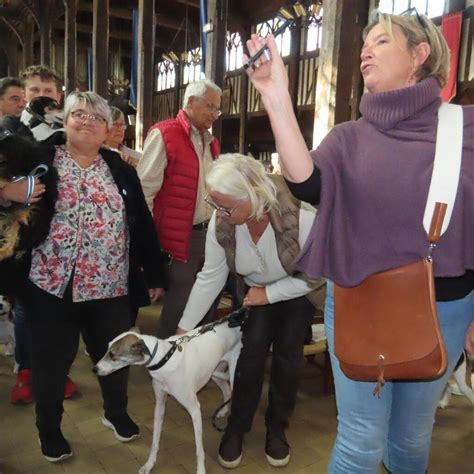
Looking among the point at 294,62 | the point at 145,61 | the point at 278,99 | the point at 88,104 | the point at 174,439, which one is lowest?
the point at 174,439

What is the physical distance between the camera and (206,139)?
3.67 meters

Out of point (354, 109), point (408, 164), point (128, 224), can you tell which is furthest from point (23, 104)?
point (354, 109)

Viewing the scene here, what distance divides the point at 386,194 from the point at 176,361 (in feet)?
4.90

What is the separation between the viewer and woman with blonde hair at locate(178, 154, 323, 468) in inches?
92.3

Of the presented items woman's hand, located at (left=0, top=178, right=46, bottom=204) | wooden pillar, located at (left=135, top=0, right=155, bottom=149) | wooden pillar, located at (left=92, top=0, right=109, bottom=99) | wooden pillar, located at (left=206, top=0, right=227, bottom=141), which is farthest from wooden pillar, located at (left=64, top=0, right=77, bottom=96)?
woman's hand, located at (left=0, top=178, right=46, bottom=204)

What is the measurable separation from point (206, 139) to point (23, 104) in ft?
4.55

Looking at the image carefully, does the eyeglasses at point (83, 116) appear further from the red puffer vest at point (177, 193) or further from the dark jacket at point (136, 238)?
the red puffer vest at point (177, 193)

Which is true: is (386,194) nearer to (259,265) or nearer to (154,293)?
(259,265)

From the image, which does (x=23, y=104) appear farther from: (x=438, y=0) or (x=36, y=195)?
(x=438, y=0)

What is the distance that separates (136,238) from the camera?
2703 mm

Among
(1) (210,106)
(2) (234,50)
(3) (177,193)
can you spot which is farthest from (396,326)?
(2) (234,50)

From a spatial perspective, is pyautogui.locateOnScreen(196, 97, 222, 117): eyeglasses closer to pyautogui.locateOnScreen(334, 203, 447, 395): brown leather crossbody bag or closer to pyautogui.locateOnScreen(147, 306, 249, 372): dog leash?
pyautogui.locateOnScreen(147, 306, 249, 372): dog leash

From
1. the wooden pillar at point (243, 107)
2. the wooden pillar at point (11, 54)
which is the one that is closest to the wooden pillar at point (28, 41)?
the wooden pillar at point (11, 54)

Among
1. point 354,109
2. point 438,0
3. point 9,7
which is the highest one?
point 9,7
